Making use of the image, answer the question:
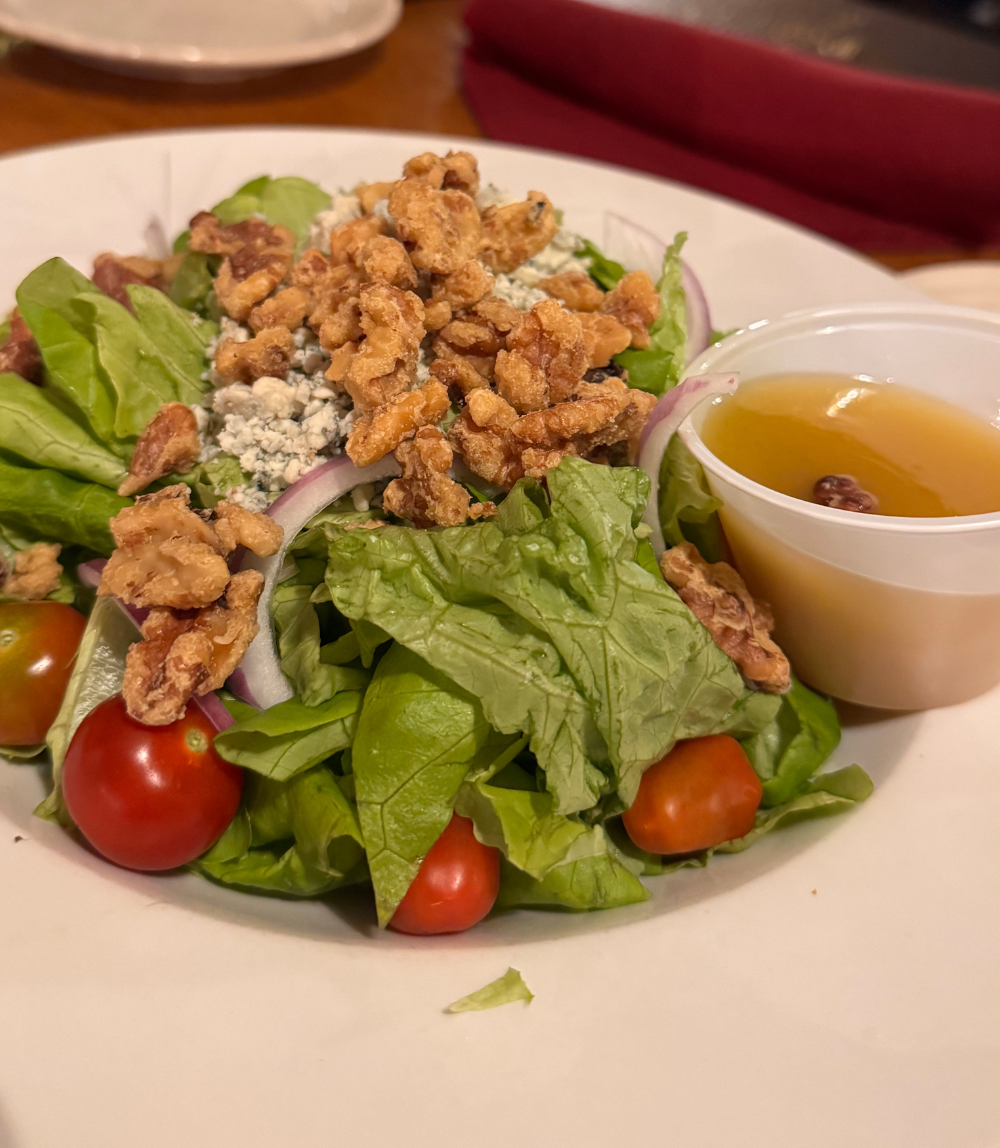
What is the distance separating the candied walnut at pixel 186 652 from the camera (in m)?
1.48

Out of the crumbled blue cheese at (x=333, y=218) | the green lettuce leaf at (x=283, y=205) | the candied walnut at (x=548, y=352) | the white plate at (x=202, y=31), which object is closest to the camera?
the candied walnut at (x=548, y=352)

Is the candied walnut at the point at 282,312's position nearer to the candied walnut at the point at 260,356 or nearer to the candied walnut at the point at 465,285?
the candied walnut at the point at 260,356

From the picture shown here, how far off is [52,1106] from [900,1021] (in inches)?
46.7

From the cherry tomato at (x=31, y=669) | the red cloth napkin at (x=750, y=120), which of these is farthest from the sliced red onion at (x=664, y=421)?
the red cloth napkin at (x=750, y=120)

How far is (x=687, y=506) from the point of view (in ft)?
5.86

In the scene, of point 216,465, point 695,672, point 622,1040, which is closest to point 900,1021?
point 622,1040

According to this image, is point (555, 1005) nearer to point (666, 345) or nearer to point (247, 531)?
point (247, 531)

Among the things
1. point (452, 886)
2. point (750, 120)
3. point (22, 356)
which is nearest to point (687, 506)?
point (452, 886)

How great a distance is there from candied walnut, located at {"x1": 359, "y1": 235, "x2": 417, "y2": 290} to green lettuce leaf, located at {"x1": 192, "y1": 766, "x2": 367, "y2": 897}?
36.0 inches

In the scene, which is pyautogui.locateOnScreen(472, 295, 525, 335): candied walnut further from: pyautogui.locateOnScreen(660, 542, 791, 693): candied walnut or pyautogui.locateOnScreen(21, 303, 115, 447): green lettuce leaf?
pyautogui.locateOnScreen(21, 303, 115, 447): green lettuce leaf

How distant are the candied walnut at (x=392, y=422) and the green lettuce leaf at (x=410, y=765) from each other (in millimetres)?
365

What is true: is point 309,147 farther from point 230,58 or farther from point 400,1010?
point 400,1010

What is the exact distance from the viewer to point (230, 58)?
11.8 ft

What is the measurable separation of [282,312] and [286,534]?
469 mm
